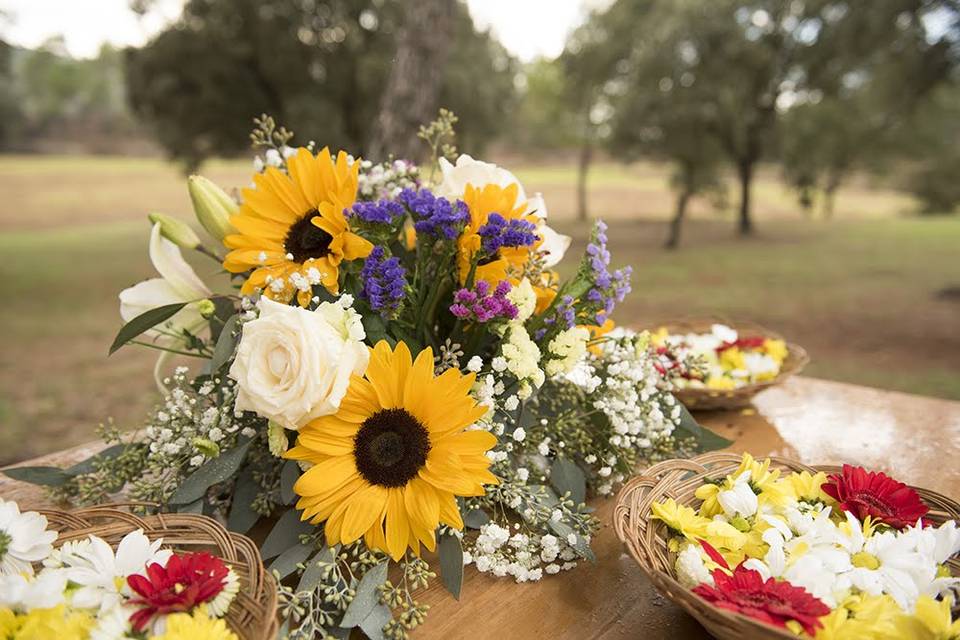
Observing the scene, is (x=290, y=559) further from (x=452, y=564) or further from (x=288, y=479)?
(x=452, y=564)

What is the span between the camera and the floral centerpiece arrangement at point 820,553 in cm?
80

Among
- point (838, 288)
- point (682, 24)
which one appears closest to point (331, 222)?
point (838, 288)

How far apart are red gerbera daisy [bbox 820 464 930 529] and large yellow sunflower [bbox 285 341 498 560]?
535mm

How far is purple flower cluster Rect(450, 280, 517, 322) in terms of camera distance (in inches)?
42.2

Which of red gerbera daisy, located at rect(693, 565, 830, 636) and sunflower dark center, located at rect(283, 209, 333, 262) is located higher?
sunflower dark center, located at rect(283, 209, 333, 262)

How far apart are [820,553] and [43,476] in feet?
4.12

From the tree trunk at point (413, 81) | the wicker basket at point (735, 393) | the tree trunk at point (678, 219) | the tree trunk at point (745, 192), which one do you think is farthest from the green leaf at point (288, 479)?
the tree trunk at point (745, 192)

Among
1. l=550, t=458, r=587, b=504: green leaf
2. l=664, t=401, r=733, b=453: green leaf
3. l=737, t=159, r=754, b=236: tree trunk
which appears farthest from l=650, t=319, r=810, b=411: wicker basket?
l=737, t=159, r=754, b=236: tree trunk

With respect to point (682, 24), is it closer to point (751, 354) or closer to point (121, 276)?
point (121, 276)

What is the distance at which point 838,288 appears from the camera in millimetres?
9703

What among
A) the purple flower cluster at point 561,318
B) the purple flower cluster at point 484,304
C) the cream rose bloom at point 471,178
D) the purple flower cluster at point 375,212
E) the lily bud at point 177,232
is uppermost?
the cream rose bloom at point 471,178

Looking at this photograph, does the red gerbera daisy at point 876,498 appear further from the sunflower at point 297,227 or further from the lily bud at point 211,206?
the lily bud at point 211,206

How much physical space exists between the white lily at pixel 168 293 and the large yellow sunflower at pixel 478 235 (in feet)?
1.53

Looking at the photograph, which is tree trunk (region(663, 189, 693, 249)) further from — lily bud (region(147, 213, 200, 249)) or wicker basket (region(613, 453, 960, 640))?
lily bud (region(147, 213, 200, 249))
